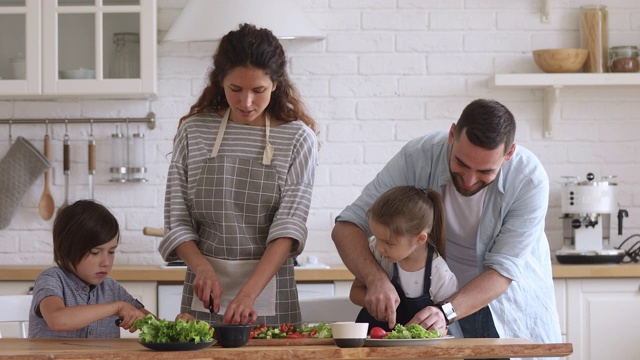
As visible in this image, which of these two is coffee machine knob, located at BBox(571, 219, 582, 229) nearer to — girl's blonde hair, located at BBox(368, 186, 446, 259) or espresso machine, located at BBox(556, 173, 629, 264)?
espresso machine, located at BBox(556, 173, 629, 264)

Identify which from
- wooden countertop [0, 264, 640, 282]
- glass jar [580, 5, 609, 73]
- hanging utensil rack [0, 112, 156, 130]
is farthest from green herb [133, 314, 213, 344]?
glass jar [580, 5, 609, 73]

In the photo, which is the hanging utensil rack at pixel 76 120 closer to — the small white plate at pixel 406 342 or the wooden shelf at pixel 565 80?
the wooden shelf at pixel 565 80

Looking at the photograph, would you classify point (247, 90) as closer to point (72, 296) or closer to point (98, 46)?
point (72, 296)

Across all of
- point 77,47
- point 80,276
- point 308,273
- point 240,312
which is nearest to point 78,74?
point 77,47

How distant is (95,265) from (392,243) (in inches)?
30.0

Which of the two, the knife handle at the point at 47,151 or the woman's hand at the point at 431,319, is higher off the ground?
the knife handle at the point at 47,151

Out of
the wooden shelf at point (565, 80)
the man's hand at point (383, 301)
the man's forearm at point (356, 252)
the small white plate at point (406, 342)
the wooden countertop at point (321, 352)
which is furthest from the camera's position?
the wooden shelf at point (565, 80)

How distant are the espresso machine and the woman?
1869 mm

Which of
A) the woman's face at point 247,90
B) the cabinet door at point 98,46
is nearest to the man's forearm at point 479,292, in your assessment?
the woman's face at point 247,90

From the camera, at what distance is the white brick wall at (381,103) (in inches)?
171

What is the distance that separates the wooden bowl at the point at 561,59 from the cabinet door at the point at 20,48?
82.3 inches

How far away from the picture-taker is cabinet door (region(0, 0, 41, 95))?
4.08m

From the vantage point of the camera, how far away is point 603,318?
386cm

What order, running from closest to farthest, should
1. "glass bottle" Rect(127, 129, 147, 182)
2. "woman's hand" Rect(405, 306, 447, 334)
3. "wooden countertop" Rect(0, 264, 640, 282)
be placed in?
1. "woman's hand" Rect(405, 306, 447, 334)
2. "wooden countertop" Rect(0, 264, 640, 282)
3. "glass bottle" Rect(127, 129, 147, 182)
